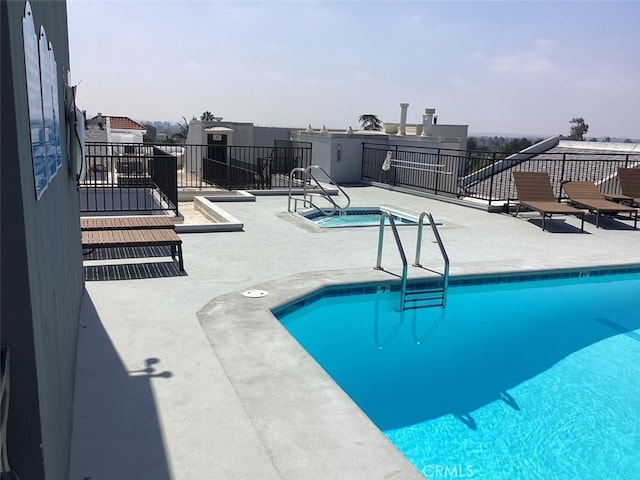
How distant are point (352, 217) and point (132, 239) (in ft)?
20.5

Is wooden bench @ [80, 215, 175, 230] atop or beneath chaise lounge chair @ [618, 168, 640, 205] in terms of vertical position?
beneath

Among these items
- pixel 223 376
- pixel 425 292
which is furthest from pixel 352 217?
pixel 223 376

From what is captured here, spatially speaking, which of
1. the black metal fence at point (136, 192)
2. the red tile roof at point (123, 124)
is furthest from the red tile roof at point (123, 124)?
the black metal fence at point (136, 192)

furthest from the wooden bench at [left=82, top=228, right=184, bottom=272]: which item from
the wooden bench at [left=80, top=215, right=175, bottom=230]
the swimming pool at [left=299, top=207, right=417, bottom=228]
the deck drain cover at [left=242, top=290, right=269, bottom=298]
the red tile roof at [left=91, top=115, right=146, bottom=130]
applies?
the red tile roof at [left=91, top=115, right=146, bottom=130]

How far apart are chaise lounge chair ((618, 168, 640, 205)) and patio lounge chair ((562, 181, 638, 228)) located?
0.57 meters

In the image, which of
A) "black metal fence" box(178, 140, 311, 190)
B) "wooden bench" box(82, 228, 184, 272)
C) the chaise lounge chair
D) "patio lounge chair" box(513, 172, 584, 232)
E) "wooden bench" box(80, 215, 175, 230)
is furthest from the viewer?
"black metal fence" box(178, 140, 311, 190)

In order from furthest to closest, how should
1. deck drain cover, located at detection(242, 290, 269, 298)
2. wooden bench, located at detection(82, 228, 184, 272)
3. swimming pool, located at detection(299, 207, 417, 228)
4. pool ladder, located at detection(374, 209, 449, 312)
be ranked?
swimming pool, located at detection(299, 207, 417, 228) → pool ladder, located at detection(374, 209, 449, 312) → wooden bench, located at detection(82, 228, 184, 272) → deck drain cover, located at detection(242, 290, 269, 298)

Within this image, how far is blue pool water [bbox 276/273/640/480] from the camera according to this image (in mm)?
4062

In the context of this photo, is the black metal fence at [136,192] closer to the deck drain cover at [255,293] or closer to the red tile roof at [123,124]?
the deck drain cover at [255,293]

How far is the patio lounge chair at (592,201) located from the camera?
11.1 meters

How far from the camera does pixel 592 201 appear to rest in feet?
38.3

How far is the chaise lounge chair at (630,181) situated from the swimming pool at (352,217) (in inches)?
212

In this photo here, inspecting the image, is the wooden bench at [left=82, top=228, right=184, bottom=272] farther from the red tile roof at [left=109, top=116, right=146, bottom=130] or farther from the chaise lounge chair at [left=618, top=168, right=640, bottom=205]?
the red tile roof at [left=109, top=116, right=146, bottom=130]

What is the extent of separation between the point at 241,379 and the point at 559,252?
667cm
